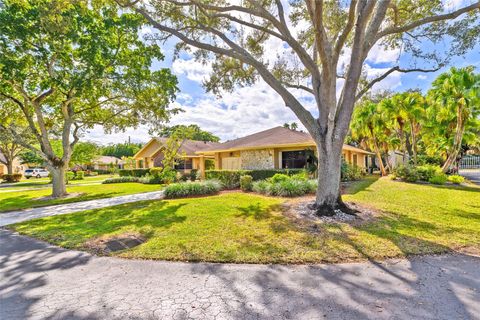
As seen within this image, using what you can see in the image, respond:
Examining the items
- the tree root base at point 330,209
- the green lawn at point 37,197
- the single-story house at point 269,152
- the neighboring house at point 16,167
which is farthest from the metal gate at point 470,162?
the neighboring house at point 16,167

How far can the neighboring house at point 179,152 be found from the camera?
2718 centimetres

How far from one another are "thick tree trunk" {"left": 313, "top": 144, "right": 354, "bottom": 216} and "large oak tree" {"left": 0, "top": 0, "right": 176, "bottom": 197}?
31.8 ft

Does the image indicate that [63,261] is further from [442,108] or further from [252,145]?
[442,108]

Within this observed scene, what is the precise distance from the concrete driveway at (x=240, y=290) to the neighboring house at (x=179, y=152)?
21429mm

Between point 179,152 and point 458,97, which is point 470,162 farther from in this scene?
point 179,152

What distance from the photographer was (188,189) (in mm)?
13242

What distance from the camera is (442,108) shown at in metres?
16.7

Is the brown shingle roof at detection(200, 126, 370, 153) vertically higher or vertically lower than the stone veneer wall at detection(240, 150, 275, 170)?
higher

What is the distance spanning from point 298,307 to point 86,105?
19220 mm

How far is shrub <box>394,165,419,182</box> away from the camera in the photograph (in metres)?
16.4

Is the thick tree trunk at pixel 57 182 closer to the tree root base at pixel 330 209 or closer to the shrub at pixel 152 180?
the shrub at pixel 152 180

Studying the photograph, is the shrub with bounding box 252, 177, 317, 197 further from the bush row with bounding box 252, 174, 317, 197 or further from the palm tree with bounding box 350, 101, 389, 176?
the palm tree with bounding box 350, 101, 389, 176

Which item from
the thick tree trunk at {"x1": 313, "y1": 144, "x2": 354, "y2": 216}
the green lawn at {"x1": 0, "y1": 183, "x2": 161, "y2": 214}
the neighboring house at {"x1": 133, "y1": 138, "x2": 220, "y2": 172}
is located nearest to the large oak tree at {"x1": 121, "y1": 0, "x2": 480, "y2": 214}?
the thick tree trunk at {"x1": 313, "y1": 144, "x2": 354, "y2": 216}

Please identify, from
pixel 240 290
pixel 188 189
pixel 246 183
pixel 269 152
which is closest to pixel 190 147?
pixel 269 152
